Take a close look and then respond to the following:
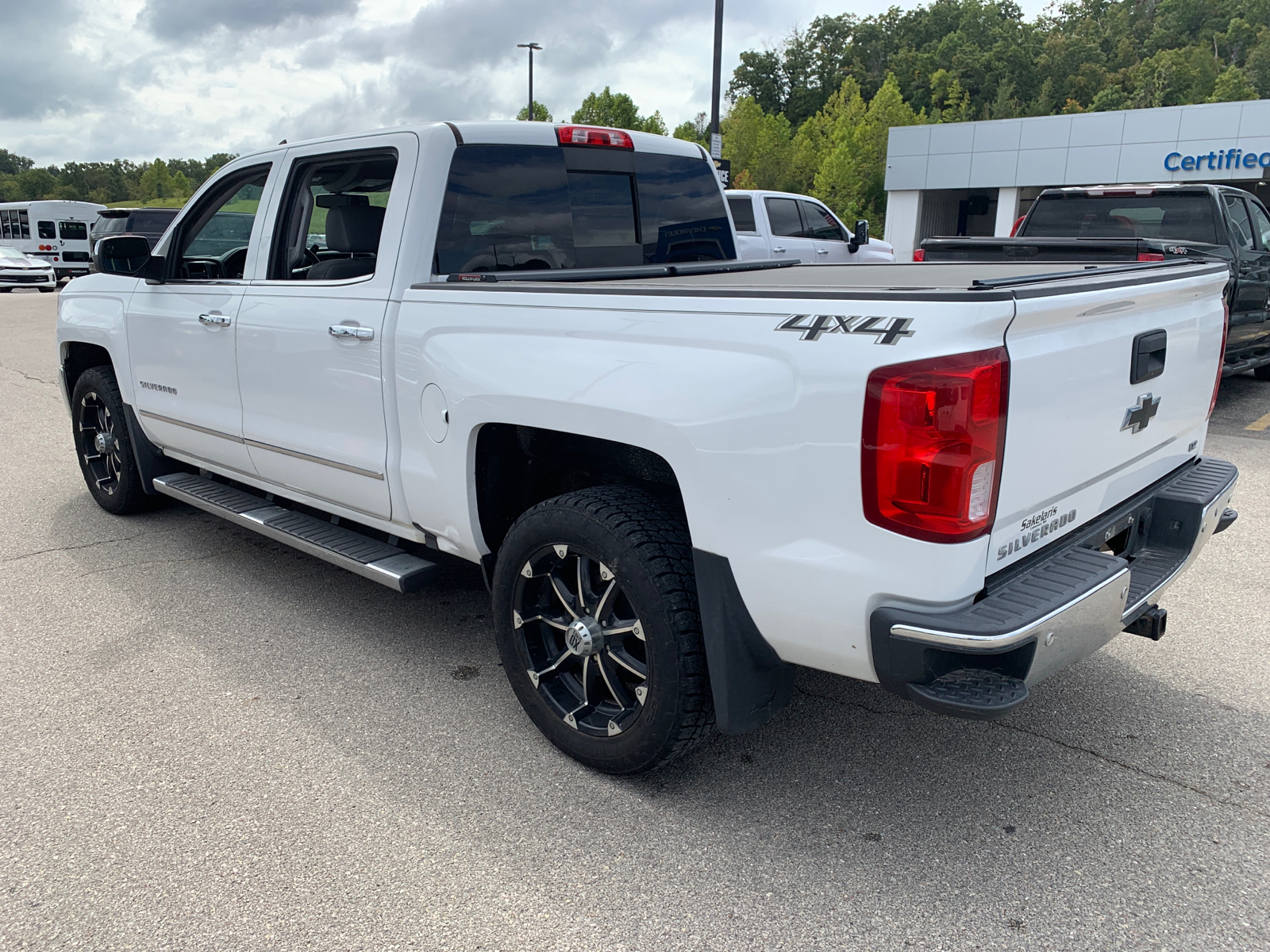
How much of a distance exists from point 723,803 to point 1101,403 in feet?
5.05

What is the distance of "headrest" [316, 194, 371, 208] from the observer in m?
3.87

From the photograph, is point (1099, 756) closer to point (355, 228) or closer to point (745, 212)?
point (355, 228)

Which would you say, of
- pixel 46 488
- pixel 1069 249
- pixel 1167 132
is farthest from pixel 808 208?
pixel 1167 132

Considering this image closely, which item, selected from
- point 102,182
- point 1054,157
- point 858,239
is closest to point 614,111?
point 1054,157

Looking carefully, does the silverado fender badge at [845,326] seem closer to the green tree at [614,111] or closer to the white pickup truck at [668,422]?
the white pickup truck at [668,422]

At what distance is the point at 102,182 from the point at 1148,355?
140m

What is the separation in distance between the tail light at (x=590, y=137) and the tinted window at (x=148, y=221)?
19766 millimetres

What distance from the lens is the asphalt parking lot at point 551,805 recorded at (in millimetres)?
2391

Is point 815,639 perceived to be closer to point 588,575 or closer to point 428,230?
point 588,575

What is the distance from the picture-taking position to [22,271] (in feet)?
88.3

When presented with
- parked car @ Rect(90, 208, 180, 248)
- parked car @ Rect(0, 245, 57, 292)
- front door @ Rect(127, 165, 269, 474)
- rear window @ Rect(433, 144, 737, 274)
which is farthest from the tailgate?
parked car @ Rect(0, 245, 57, 292)

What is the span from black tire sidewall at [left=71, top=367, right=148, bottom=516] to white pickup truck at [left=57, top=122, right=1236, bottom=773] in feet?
2.67

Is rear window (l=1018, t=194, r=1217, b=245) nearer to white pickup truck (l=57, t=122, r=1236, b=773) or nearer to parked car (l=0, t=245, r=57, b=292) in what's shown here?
white pickup truck (l=57, t=122, r=1236, b=773)

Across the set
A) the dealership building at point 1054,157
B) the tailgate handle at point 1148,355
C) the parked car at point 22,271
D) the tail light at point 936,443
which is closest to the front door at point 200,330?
the tail light at point 936,443
